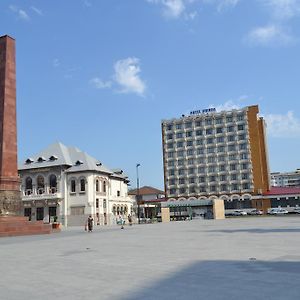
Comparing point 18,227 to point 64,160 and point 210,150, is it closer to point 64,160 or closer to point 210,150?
point 64,160

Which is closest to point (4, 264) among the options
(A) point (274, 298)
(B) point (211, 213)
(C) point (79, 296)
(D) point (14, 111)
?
(C) point (79, 296)

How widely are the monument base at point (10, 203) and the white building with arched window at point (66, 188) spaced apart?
106ft

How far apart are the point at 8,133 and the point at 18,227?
722 cm

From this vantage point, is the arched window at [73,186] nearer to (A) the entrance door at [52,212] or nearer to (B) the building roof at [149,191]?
(A) the entrance door at [52,212]

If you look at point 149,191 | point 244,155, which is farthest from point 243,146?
point 149,191

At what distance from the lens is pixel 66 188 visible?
65.7 m

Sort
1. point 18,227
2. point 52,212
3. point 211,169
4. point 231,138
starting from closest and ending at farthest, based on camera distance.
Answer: point 18,227, point 52,212, point 231,138, point 211,169

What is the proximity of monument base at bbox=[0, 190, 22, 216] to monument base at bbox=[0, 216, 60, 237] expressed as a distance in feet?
1.50

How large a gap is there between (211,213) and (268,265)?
5492 centimetres

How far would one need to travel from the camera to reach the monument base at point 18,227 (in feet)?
95.2

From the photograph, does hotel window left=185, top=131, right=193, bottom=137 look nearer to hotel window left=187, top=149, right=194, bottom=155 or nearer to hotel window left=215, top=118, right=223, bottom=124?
hotel window left=187, top=149, right=194, bottom=155

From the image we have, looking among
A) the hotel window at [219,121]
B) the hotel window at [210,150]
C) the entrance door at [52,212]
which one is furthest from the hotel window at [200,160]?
the entrance door at [52,212]

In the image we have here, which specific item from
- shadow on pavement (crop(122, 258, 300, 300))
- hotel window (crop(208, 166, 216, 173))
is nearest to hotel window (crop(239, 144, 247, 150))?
hotel window (crop(208, 166, 216, 173))

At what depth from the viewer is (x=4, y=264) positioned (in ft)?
40.5
